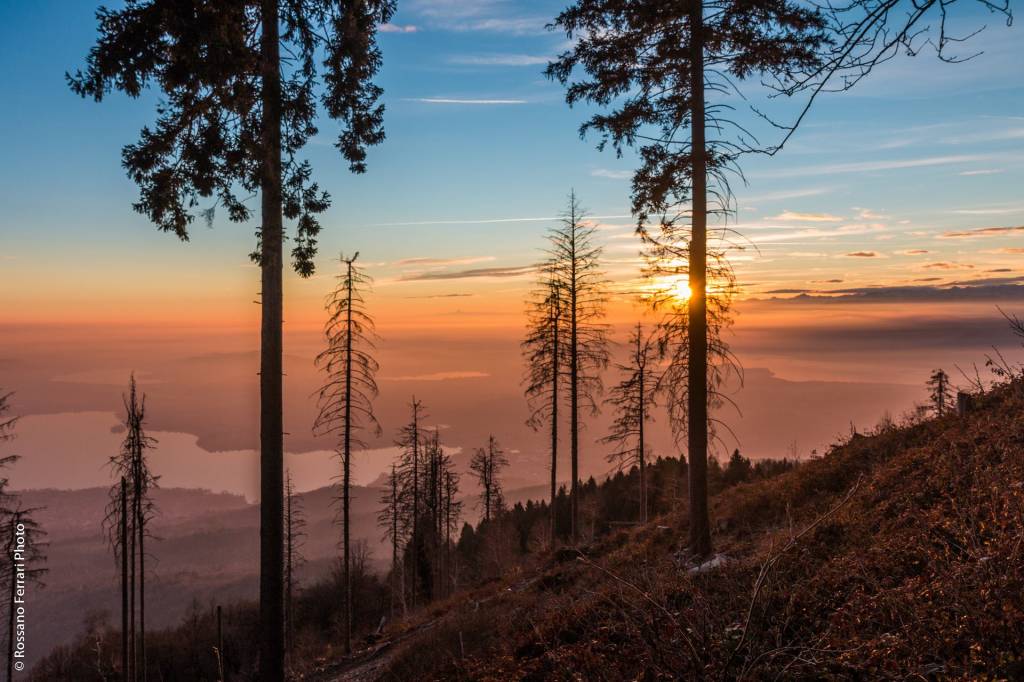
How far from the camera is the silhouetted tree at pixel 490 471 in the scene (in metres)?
41.5

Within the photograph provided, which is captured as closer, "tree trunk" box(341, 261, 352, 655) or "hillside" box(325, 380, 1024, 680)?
"hillside" box(325, 380, 1024, 680)

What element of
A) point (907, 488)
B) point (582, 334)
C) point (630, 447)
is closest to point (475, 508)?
point (630, 447)

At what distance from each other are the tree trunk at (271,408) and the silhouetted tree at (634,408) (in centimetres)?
1884

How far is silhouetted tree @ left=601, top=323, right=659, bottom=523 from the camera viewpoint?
2839 centimetres

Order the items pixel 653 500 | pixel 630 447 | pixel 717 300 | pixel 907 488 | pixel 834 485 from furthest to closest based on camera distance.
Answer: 1. pixel 653 500
2. pixel 630 447
3. pixel 717 300
4. pixel 834 485
5. pixel 907 488

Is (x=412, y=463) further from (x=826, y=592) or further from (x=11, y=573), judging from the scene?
(x=826, y=592)

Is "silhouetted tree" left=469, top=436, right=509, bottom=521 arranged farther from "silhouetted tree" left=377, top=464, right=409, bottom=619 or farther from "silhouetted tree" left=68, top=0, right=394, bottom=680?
"silhouetted tree" left=68, top=0, right=394, bottom=680

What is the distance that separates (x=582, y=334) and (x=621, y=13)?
14.7m

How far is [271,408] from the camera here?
33.8 feet

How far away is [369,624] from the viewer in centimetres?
4672

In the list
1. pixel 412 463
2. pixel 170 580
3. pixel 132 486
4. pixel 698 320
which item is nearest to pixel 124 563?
pixel 132 486

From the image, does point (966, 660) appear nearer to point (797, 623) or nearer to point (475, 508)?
point (797, 623)

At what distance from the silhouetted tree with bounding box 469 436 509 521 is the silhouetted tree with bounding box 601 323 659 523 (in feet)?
38.1

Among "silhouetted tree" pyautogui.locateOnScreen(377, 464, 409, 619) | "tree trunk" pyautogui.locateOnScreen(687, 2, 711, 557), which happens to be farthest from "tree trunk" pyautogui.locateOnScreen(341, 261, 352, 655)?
"tree trunk" pyautogui.locateOnScreen(687, 2, 711, 557)
